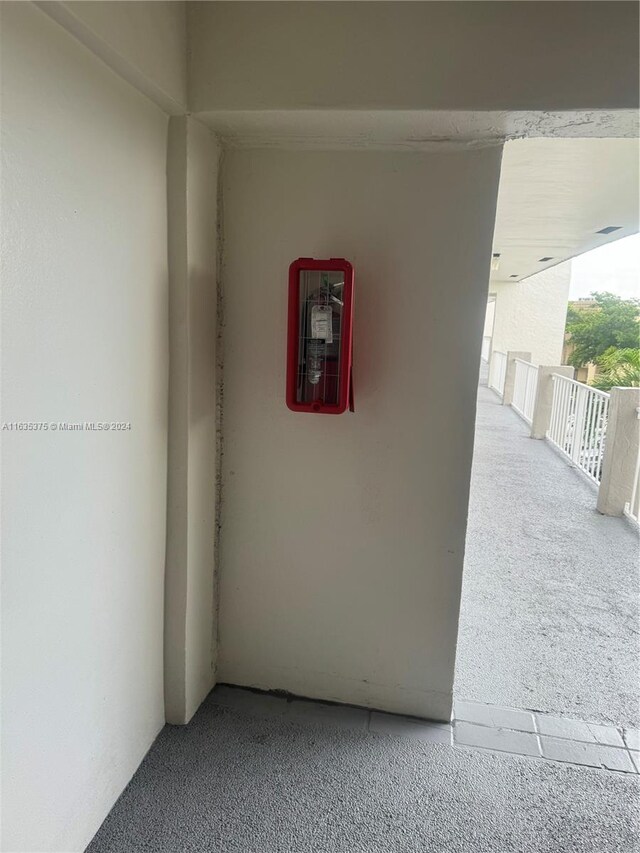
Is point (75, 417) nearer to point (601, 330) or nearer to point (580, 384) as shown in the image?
point (580, 384)

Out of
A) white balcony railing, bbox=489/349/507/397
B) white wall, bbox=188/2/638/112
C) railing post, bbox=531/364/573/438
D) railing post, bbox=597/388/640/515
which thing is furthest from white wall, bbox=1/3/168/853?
white balcony railing, bbox=489/349/507/397

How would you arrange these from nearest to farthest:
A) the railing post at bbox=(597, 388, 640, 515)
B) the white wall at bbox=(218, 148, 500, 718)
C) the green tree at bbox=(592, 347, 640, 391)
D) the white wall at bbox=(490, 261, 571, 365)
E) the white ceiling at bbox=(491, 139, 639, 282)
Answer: the white wall at bbox=(218, 148, 500, 718)
the white ceiling at bbox=(491, 139, 639, 282)
the railing post at bbox=(597, 388, 640, 515)
the green tree at bbox=(592, 347, 640, 391)
the white wall at bbox=(490, 261, 571, 365)

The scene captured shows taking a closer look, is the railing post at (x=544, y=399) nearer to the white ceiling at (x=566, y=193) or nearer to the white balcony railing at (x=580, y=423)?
the white balcony railing at (x=580, y=423)

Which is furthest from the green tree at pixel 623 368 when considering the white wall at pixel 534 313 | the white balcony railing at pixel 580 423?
the white balcony railing at pixel 580 423

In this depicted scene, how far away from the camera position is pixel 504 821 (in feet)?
5.45

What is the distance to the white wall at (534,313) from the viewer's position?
1299cm

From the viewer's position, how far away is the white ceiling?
8.14ft

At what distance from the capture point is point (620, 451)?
426 centimetres

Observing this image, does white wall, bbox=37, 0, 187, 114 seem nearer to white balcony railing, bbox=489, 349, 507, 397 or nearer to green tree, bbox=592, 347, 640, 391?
white balcony railing, bbox=489, 349, 507, 397

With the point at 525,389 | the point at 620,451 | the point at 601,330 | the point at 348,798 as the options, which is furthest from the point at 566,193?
the point at 601,330

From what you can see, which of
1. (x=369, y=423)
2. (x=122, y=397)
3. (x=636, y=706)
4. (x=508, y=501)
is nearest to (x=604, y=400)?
(x=508, y=501)

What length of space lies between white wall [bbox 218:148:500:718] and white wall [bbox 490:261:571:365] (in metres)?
11.6

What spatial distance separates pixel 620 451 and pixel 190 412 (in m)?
3.69

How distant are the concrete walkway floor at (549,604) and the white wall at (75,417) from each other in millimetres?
1431
